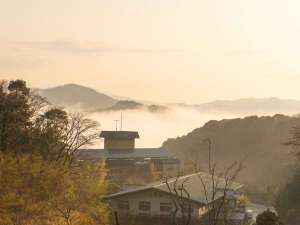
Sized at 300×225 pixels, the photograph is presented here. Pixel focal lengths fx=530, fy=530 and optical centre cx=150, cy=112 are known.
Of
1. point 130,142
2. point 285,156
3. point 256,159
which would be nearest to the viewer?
point 130,142

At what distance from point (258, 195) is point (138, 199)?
3123 cm

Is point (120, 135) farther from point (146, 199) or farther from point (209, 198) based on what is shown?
point (209, 198)

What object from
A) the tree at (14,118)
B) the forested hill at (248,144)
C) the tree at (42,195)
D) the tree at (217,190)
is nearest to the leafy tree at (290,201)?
the tree at (217,190)

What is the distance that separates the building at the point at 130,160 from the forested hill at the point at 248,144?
2742cm

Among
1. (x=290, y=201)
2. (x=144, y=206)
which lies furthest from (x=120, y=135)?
(x=144, y=206)

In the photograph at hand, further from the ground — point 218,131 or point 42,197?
point 218,131

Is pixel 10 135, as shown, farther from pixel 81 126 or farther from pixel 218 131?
pixel 218 131

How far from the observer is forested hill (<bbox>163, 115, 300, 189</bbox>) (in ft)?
365

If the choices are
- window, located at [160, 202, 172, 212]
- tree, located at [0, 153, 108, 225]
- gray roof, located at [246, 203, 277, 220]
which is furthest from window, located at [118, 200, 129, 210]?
gray roof, located at [246, 203, 277, 220]

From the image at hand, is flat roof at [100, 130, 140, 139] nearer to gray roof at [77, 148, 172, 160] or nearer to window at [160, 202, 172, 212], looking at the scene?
gray roof at [77, 148, 172, 160]

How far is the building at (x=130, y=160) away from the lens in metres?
73.9

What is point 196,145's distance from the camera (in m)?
125

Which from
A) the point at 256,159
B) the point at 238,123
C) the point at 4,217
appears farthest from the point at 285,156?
the point at 4,217

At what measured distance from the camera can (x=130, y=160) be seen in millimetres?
78000
